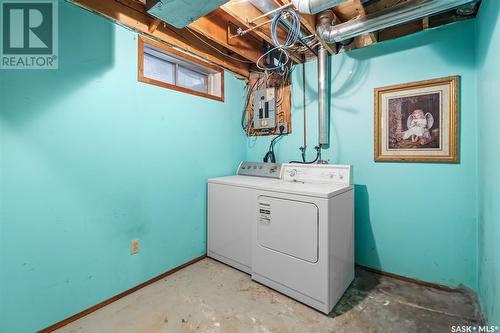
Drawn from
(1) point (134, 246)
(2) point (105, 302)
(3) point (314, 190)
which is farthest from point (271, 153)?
(2) point (105, 302)

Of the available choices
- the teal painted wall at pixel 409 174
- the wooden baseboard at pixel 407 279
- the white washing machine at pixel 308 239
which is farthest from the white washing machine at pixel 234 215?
Result: the wooden baseboard at pixel 407 279

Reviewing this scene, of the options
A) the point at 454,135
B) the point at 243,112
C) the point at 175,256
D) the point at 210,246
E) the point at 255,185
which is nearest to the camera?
the point at 454,135

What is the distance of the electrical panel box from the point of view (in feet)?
9.05

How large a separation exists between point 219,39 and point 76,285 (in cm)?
248

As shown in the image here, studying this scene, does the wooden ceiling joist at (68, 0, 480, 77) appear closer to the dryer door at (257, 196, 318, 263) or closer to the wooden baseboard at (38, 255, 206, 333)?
the dryer door at (257, 196, 318, 263)

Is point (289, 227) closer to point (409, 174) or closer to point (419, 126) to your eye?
point (409, 174)

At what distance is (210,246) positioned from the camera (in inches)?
99.7

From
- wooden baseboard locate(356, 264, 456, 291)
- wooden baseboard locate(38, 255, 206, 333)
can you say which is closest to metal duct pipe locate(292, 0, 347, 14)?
wooden baseboard locate(356, 264, 456, 291)

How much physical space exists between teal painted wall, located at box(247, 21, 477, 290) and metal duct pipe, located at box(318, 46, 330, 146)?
95 mm

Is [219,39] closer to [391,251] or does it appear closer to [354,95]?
[354,95]

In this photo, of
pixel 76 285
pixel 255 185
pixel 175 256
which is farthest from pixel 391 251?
pixel 76 285

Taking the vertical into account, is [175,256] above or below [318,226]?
below

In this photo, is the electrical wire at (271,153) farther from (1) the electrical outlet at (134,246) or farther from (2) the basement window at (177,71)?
(1) the electrical outlet at (134,246)

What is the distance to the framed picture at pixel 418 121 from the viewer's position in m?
1.83
